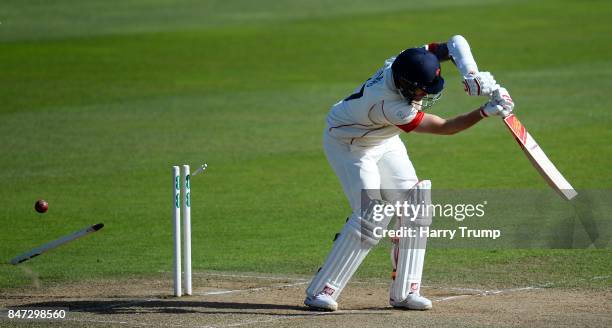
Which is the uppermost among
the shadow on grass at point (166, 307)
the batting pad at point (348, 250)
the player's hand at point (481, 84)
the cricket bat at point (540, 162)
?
the player's hand at point (481, 84)


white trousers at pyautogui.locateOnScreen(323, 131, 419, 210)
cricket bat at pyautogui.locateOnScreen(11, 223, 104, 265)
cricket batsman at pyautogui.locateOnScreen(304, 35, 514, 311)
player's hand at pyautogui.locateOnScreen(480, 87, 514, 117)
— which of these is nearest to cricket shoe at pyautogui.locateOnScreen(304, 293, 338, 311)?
cricket batsman at pyautogui.locateOnScreen(304, 35, 514, 311)

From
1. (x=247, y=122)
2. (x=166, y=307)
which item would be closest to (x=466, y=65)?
(x=166, y=307)

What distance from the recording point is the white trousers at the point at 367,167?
7883mm

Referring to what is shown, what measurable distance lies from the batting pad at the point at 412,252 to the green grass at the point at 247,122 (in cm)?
117

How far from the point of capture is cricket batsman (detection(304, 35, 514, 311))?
24.9ft

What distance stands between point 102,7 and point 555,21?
15.1m

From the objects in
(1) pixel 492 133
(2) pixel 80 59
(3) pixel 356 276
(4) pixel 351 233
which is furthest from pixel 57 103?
(4) pixel 351 233

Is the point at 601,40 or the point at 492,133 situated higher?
the point at 601,40

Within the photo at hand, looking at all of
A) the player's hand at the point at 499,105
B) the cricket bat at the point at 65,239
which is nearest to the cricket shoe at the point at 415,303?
the player's hand at the point at 499,105

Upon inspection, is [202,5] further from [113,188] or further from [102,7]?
[113,188]

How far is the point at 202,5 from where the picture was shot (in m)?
37.6

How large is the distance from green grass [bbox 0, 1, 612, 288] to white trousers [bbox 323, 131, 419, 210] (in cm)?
133

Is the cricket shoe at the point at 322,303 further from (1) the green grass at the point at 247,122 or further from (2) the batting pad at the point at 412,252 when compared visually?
(1) the green grass at the point at 247,122

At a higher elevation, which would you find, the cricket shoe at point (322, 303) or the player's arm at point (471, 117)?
the player's arm at point (471, 117)
